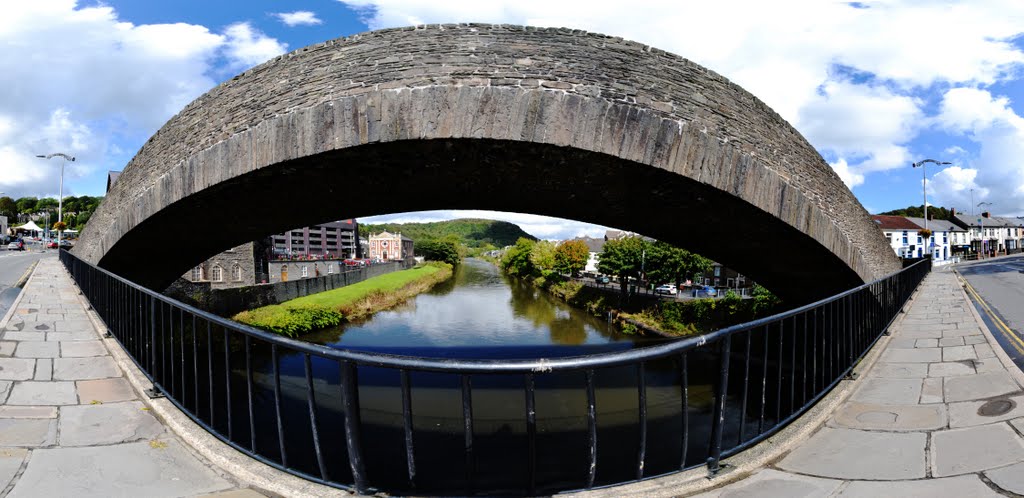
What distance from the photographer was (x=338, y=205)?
8.20m

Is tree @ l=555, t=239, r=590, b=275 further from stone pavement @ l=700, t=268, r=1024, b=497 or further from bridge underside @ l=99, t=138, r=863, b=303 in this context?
stone pavement @ l=700, t=268, r=1024, b=497

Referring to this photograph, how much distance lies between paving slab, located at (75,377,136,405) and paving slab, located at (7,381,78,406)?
0.06m

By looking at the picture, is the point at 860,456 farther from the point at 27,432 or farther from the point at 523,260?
the point at 523,260

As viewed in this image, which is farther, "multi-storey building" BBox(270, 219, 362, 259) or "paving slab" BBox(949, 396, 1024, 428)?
"multi-storey building" BBox(270, 219, 362, 259)

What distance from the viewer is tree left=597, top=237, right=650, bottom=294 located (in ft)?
94.8

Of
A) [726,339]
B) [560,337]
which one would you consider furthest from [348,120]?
[560,337]

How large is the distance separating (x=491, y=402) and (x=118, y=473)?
24.8 ft

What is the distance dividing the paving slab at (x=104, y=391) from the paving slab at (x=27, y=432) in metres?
0.37

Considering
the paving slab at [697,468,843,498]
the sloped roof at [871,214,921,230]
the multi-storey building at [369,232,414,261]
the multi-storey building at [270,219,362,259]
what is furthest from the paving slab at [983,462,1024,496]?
the multi-storey building at [369,232,414,261]

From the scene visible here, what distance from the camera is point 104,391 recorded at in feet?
12.7

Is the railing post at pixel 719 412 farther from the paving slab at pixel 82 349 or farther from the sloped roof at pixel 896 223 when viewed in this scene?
the sloped roof at pixel 896 223

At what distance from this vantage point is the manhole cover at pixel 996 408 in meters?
3.38

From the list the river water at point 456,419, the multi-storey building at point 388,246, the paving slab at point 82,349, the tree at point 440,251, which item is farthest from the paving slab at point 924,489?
the tree at point 440,251

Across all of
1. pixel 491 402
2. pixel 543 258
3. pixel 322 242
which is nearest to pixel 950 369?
pixel 491 402
